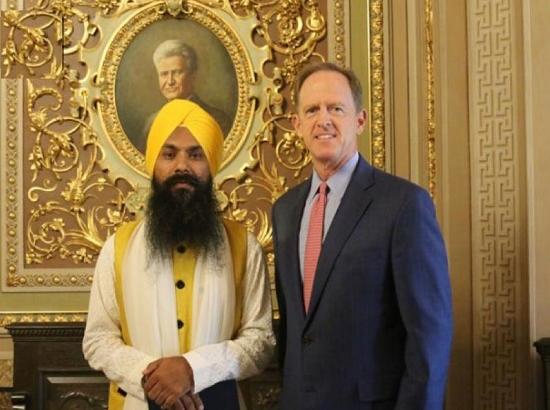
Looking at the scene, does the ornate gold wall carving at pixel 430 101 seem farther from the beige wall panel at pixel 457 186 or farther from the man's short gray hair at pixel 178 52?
the man's short gray hair at pixel 178 52

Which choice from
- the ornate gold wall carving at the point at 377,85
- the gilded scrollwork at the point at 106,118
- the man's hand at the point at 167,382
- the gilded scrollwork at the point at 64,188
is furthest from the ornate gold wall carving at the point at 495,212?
the gilded scrollwork at the point at 64,188

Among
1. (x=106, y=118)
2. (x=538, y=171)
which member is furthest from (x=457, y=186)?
(x=106, y=118)

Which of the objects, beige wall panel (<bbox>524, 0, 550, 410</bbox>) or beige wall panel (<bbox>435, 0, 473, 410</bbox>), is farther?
beige wall panel (<bbox>435, 0, 473, 410</bbox>)

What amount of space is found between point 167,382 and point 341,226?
26.5 inches

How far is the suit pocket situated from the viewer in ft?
6.99

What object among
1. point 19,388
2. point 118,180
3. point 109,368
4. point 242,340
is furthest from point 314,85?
point 19,388

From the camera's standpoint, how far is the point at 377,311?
2.16m

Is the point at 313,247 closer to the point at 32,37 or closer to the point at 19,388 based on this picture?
the point at 19,388

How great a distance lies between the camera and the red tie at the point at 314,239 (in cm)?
228

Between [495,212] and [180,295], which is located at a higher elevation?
[495,212]

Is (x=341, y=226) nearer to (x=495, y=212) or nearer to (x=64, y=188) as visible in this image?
(x=495, y=212)

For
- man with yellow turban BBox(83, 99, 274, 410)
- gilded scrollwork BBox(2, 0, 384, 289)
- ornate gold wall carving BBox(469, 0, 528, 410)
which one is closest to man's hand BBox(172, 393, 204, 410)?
man with yellow turban BBox(83, 99, 274, 410)

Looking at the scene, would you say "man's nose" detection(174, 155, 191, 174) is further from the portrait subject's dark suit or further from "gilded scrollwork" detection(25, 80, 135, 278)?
"gilded scrollwork" detection(25, 80, 135, 278)

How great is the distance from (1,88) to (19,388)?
4.85 ft
